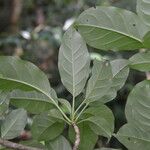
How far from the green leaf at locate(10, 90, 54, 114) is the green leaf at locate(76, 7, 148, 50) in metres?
0.14

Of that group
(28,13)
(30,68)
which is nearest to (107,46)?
(30,68)

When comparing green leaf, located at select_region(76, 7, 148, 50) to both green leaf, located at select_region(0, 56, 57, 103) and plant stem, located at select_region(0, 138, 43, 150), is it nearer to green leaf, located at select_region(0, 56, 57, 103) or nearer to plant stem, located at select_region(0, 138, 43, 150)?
green leaf, located at select_region(0, 56, 57, 103)

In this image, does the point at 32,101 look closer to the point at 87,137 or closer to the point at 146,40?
the point at 87,137

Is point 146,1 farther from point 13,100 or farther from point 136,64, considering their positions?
point 13,100

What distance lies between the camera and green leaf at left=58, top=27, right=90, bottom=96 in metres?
0.63

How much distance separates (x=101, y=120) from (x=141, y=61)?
0.13 m

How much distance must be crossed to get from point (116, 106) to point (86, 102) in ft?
6.34

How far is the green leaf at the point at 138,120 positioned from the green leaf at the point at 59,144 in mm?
106

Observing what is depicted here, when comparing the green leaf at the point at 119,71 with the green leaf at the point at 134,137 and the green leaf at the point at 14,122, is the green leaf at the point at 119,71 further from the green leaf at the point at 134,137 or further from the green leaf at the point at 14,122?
the green leaf at the point at 14,122

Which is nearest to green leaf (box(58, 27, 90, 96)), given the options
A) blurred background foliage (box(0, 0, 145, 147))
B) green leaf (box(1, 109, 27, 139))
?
green leaf (box(1, 109, 27, 139))

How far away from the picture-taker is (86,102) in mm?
646

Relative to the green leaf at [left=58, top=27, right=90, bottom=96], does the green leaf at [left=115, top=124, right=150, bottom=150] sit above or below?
below

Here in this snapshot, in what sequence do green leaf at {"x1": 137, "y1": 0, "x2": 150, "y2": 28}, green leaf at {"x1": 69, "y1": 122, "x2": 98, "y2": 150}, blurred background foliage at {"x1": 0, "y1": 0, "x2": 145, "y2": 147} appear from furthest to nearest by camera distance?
blurred background foliage at {"x1": 0, "y1": 0, "x2": 145, "y2": 147} → green leaf at {"x1": 69, "y1": 122, "x2": 98, "y2": 150} → green leaf at {"x1": 137, "y1": 0, "x2": 150, "y2": 28}

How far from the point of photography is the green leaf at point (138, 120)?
23.1 inches
